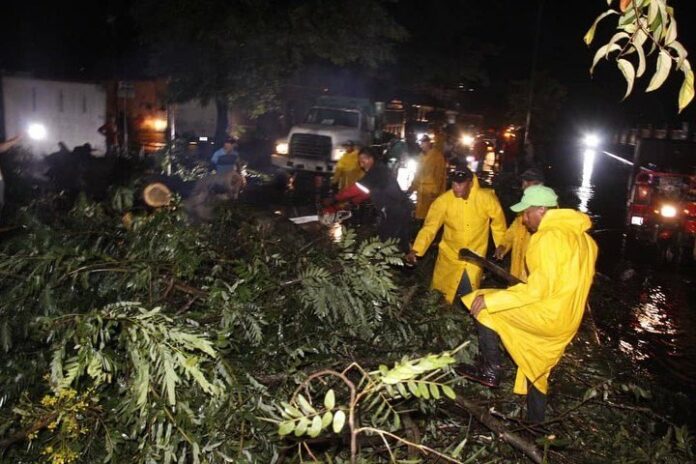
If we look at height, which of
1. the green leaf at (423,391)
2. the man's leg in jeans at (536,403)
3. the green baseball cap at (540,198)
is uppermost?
the green baseball cap at (540,198)

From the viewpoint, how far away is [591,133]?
59.0 meters

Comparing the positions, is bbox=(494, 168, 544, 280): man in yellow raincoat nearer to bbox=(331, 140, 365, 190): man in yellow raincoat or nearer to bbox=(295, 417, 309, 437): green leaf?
bbox=(295, 417, 309, 437): green leaf

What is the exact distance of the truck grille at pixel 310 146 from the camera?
17750 millimetres

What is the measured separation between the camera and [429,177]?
35.5 feet

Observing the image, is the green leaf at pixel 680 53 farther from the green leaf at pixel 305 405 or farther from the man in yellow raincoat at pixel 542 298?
the man in yellow raincoat at pixel 542 298

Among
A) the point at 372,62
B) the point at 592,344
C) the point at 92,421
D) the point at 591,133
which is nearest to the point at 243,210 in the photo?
the point at 92,421

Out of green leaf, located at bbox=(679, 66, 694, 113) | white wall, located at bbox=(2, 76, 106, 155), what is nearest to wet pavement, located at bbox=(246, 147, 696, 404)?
green leaf, located at bbox=(679, 66, 694, 113)

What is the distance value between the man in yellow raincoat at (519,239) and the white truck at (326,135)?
11.5 metres

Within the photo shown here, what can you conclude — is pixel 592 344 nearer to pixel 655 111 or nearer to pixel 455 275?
pixel 455 275

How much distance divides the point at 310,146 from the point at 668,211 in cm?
1076

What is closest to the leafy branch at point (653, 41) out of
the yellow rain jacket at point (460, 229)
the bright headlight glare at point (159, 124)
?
the yellow rain jacket at point (460, 229)

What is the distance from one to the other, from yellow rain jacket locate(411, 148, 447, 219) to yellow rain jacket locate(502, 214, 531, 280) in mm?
4523

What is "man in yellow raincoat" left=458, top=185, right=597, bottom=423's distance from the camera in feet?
11.9

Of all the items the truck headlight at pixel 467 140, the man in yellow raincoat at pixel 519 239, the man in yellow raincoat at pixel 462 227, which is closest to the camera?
the man in yellow raincoat at pixel 462 227
